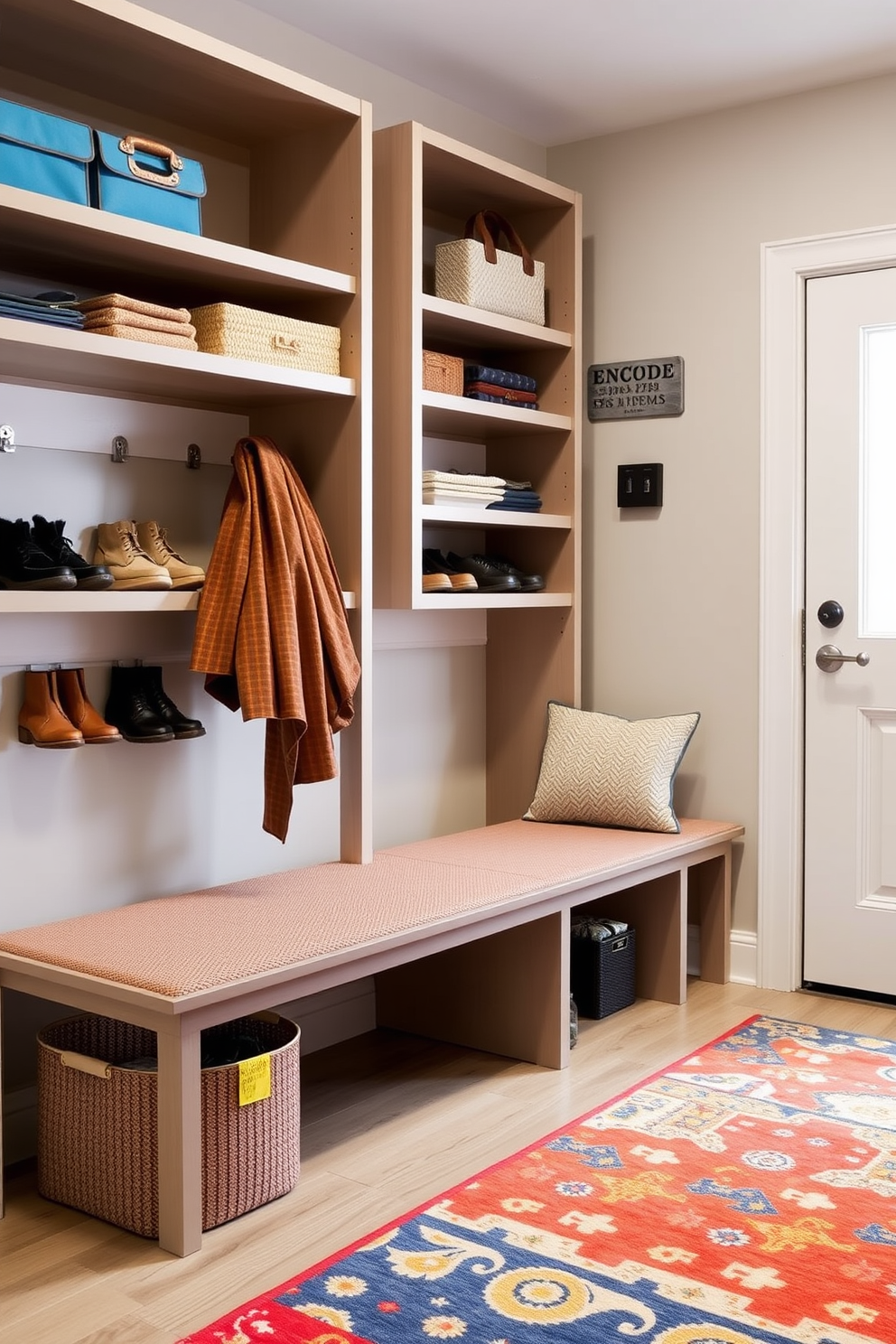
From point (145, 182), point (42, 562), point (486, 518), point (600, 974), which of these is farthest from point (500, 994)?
point (145, 182)

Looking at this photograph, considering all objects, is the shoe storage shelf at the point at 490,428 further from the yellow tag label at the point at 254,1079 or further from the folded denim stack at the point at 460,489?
the yellow tag label at the point at 254,1079

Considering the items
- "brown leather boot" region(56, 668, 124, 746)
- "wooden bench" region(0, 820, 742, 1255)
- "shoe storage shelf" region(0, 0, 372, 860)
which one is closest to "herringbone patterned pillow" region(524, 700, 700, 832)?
"wooden bench" region(0, 820, 742, 1255)

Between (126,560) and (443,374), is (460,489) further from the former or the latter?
(126,560)

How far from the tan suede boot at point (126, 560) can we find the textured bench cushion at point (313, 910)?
669 millimetres

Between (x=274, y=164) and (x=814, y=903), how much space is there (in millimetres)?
2446

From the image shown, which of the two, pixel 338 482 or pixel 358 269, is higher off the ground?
Answer: pixel 358 269

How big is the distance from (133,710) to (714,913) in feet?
6.26

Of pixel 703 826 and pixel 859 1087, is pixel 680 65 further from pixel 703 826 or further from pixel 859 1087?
pixel 859 1087

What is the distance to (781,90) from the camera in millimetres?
3617

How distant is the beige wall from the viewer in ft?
12.0

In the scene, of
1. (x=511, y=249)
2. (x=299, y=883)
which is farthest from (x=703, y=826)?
(x=511, y=249)

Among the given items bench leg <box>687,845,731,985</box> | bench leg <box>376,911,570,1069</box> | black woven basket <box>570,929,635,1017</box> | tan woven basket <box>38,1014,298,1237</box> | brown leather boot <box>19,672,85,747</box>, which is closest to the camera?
tan woven basket <box>38,1014,298,1237</box>

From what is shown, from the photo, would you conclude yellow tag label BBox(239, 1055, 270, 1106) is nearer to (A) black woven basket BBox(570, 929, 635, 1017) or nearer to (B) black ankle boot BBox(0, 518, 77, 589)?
(B) black ankle boot BBox(0, 518, 77, 589)

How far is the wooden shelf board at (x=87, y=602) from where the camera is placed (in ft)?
7.62
